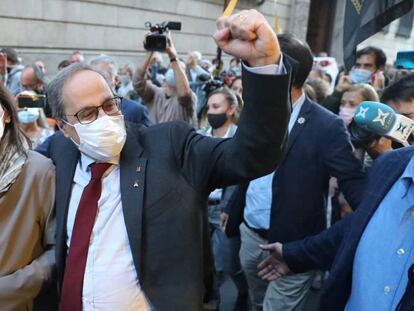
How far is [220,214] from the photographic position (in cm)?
348

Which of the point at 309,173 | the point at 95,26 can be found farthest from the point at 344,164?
the point at 95,26

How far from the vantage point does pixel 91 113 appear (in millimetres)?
1634

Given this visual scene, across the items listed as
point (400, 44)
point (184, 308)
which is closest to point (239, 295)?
point (184, 308)

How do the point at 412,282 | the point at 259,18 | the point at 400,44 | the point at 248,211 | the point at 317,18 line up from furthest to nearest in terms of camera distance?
1. the point at 400,44
2. the point at 317,18
3. the point at 248,211
4. the point at 412,282
5. the point at 259,18

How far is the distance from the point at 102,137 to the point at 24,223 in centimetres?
41

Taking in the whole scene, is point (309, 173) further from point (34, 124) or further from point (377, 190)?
point (34, 124)

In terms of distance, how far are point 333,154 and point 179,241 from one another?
3.39 ft

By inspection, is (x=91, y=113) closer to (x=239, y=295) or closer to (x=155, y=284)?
(x=155, y=284)

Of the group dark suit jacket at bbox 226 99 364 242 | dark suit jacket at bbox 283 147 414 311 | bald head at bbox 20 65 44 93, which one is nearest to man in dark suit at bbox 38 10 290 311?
dark suit jacket at bbox 283 147 414 311

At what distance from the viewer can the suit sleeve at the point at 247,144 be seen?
1.18 meters

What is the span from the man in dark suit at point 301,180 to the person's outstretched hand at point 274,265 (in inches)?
7.5

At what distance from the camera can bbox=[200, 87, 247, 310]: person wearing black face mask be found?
11.0 ft

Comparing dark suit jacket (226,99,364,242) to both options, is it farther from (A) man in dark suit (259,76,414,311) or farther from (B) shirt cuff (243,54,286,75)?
(B) shirt cuff (243,54,286,75)

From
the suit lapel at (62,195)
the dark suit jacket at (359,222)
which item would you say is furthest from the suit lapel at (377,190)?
the suit lapel at (62,195)
